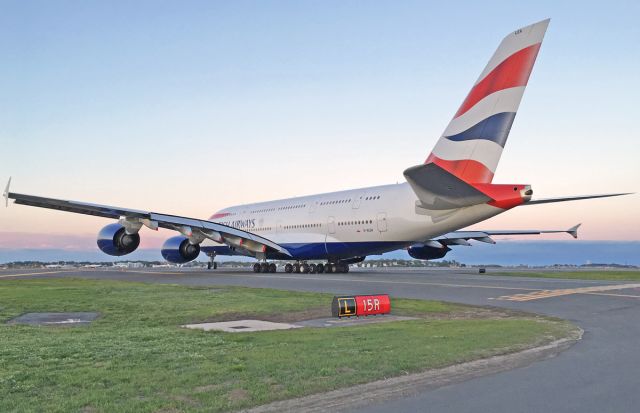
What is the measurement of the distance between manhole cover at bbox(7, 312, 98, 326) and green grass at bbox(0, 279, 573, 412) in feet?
1.24

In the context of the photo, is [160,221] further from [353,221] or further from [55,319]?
[55,319]

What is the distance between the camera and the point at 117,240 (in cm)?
3284

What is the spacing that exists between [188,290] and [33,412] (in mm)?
16911

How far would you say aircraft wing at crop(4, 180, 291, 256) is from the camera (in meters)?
28.7

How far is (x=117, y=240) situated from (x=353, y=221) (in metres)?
14.2

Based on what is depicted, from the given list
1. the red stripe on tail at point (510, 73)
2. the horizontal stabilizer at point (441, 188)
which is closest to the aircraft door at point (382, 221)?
the horizontal stabilizer at point (441, 188)

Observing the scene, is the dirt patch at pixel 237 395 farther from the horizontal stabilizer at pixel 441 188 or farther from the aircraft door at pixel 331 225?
the aircraft door at pixel 331 225

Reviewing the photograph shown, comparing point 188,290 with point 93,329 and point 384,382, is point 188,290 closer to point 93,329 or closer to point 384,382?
point 93,329

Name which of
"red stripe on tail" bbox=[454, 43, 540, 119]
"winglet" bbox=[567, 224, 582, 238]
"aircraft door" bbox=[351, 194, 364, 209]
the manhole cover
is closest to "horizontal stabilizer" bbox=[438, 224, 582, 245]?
"winglet" bbox=[567, 224, 582, 238]

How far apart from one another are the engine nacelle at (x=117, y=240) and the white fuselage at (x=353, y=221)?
34.5 feet

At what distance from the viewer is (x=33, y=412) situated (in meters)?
5.68

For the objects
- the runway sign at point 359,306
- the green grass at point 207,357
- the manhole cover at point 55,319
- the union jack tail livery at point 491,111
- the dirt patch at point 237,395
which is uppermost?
the union jack tail livery at point 491,111

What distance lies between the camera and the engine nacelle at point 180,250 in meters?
38.6

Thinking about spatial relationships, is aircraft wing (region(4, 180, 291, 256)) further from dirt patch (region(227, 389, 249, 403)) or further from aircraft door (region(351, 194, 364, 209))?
dirt patch (region(227, 389, 249, 403))
